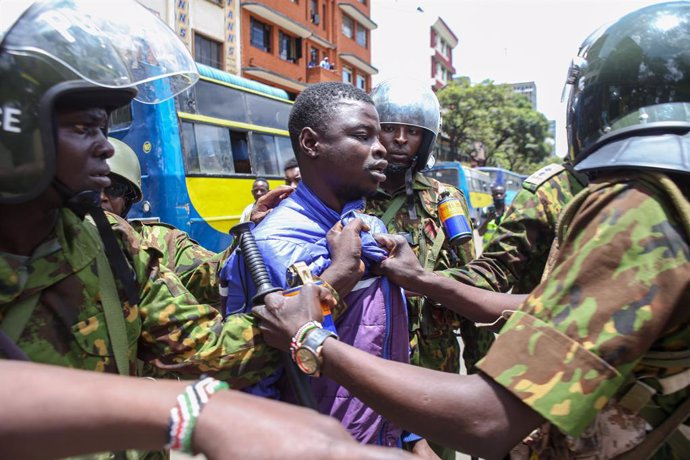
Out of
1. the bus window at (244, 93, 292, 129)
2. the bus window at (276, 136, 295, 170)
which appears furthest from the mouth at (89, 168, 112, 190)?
the bus window at (276, 136, 295, 170)

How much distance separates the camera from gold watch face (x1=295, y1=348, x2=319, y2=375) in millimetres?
1309

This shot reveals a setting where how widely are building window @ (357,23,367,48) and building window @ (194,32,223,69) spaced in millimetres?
13431

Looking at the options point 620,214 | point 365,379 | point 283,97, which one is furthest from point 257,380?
point 283,97

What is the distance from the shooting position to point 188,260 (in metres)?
3.02

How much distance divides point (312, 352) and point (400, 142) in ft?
5.78

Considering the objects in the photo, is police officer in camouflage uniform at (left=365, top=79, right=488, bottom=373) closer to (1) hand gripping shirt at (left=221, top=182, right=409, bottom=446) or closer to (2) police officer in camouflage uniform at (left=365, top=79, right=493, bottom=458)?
(2) police officer in camouflage uniform at (left=365, top=79, right=493, bottom=458)

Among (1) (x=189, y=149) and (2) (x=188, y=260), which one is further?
(1) (x=189, y=149)

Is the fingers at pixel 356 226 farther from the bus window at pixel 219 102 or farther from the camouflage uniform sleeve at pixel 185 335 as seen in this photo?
the bus window at pixel 219 102

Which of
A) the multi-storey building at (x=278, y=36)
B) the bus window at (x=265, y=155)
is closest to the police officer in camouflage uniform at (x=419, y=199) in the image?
the bus window at (x=265, y=155)

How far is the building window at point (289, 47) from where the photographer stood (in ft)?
74.1

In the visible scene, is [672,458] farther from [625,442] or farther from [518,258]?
[518,258]

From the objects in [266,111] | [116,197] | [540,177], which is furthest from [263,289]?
[266,111]

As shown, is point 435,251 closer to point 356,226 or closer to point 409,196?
point 409,196

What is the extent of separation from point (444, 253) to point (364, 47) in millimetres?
29934
